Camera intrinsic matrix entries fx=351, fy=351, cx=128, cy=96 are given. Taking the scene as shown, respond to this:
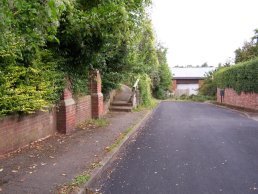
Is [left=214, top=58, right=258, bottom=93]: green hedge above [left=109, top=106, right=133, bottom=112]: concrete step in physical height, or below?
above

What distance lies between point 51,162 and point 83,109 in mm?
5844

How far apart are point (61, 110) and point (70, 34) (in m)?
2.38

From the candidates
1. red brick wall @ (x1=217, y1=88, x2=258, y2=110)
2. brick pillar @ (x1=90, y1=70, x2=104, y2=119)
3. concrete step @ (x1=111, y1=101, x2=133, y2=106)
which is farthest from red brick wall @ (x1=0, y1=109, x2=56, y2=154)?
red brick wall @ (x1=217, y1=88, x2=258, y2=110)

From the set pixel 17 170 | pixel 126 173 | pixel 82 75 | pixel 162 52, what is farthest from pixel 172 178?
pixel 162 52

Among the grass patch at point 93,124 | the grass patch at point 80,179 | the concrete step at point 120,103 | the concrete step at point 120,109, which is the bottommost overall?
the grass patch at point 80,179

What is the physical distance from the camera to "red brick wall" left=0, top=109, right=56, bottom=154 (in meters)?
7.57

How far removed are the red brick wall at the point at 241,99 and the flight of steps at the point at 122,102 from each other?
A: 8.35m

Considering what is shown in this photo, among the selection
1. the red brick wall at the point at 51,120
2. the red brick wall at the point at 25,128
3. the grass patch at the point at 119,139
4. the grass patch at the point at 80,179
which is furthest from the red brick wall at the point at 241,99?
the grass patch at the point at 80,179

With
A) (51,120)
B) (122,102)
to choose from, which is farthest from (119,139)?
(122,102)

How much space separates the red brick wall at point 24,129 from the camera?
7.57m

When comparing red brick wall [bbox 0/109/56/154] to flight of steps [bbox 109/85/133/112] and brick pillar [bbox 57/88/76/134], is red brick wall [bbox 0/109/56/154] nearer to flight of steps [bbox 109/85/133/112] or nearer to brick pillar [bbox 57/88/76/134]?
brick pillar [bbox 57/88/76/134]

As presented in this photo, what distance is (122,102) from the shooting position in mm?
19734

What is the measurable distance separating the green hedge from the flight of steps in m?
8.20

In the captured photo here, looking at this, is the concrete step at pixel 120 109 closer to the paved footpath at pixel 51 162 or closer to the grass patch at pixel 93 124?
the grass patch at pixel 93 124
